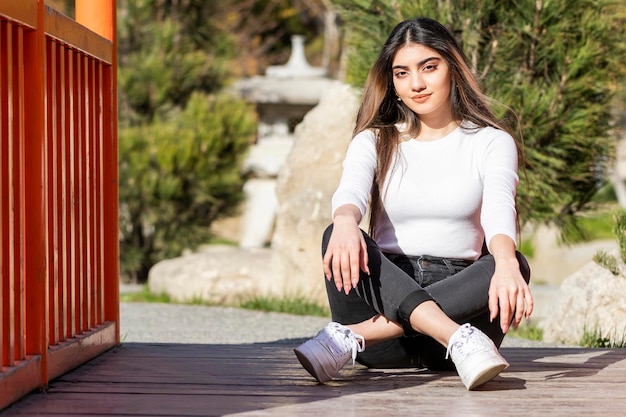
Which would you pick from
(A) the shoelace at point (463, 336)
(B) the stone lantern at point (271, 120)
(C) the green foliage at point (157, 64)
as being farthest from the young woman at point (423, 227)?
(B) the stone lantern at point (271, 120)

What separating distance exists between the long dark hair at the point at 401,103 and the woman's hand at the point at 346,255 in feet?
1.35

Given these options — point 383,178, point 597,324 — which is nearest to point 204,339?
point 597,324

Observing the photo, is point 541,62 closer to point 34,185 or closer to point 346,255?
point 346,255

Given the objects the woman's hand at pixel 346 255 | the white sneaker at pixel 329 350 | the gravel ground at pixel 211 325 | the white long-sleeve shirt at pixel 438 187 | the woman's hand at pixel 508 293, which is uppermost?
the white long-sleeve shirt at pixel 438 187

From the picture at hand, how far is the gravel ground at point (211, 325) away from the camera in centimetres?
551

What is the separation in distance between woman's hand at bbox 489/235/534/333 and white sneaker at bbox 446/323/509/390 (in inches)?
2.9

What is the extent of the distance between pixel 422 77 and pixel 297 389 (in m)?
1.06

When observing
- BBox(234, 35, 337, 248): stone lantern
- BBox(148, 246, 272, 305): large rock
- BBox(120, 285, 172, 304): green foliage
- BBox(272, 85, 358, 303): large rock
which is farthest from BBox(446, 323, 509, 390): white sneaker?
BBox(234, 35, 337, 248): stone lantern

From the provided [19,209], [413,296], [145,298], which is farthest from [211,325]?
[19,209]

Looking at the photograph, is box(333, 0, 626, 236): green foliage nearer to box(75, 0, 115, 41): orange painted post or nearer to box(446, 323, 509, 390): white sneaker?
box(75, 0, 115, 41): orange painted post

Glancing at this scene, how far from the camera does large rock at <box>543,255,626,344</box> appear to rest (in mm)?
4820

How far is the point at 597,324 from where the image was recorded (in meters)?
4.88

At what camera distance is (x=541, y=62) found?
5871 millimetres

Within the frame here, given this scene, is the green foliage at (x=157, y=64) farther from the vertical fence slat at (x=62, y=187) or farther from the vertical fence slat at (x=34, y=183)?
the vertical fence slat at (x=34, y=183)
